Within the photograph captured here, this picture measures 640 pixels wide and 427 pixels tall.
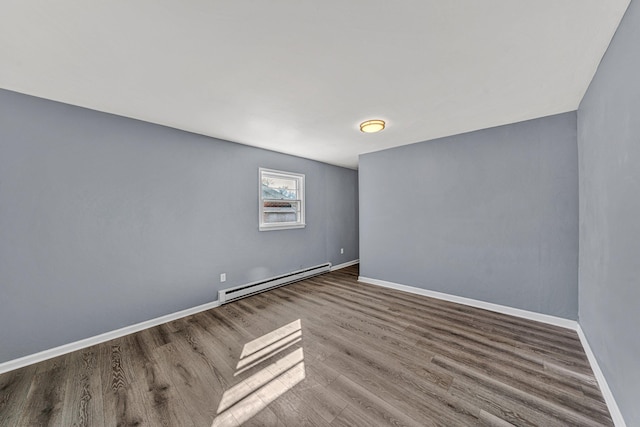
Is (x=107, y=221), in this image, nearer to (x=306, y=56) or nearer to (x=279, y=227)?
(x=279, y=227)

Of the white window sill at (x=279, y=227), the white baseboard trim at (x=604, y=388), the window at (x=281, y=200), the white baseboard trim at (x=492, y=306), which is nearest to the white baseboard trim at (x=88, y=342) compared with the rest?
the white window sill at (x=279, y=227)

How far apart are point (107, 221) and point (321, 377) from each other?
2.67m

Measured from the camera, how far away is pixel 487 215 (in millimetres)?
2988

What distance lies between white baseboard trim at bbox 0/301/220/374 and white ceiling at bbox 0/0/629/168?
2.36 meters

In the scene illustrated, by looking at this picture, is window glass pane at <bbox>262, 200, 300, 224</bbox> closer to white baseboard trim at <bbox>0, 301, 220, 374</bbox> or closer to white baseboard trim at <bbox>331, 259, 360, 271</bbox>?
white baseboard trim at <bbox>331, 259, 360, 271</bbox>

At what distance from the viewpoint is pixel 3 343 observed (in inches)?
75.1

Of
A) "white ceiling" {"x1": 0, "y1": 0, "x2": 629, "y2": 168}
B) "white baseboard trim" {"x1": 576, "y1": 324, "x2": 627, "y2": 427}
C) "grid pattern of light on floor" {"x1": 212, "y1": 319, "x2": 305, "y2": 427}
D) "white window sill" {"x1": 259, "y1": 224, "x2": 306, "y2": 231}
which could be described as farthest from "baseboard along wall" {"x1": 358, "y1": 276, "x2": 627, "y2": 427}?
"white ceiling" {"x1": 0, "y1": 0, "x2": 629, "y2": 168}

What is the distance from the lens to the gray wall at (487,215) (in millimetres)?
2527

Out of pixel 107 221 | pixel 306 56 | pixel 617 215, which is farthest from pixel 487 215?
pixel 107 221

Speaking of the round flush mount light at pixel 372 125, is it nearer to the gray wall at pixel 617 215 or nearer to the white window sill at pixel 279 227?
the gray wall at pixel 617 215

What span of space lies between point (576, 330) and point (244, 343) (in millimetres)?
3519

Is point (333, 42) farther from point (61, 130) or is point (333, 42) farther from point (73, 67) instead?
point (61, 130)

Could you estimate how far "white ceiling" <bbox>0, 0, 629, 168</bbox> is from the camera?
1231mm

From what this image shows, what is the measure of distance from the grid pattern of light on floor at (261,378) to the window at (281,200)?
1.93 meters
